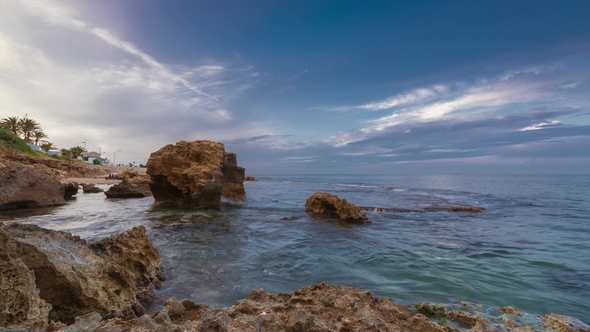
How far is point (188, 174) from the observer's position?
16.3 m

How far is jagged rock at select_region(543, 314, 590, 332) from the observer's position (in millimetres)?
3852

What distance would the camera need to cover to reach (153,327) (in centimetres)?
255

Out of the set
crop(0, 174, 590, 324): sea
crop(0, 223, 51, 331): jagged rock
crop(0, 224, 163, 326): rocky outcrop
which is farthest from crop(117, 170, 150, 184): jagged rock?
crop(0, 223, 51, 331): jagged rock

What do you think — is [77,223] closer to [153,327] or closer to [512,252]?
[153,327]

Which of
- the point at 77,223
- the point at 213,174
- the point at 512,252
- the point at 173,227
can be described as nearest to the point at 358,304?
the point at 512,252

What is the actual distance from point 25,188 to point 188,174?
762cm

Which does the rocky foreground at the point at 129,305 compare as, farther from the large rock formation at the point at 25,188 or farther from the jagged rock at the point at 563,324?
the large rock formation at the point at 25,188

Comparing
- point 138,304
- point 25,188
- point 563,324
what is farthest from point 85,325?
point 25,188

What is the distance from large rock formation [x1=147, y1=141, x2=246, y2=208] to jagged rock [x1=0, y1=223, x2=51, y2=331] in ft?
42.7

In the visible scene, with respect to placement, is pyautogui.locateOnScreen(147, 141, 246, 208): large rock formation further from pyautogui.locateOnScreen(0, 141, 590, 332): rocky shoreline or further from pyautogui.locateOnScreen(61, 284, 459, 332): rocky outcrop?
pyautogui.locateOnScreen(61, 284, 459, 332): rocky outcrop

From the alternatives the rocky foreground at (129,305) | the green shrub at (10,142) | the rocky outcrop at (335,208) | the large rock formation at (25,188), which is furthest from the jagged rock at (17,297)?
the green shrub at (10,142)

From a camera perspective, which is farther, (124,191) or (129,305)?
(124,191)

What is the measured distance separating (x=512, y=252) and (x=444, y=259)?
2805 millimetres

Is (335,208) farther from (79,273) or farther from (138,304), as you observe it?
(79,273)
